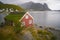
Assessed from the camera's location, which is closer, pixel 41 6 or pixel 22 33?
pixel 22 33

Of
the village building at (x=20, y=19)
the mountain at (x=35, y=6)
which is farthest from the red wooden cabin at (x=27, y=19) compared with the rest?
the mountain at (x=35, y=6)

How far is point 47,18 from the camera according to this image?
6117mm

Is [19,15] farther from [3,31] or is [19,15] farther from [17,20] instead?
[3,31]

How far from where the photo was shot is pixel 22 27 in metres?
5.06

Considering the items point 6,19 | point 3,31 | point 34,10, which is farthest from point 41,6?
point 3,31

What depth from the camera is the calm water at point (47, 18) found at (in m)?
5.69

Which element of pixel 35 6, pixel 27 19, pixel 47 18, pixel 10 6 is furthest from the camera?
pixel 47 18

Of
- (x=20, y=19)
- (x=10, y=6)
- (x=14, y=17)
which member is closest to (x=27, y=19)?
(x=20, y=19)

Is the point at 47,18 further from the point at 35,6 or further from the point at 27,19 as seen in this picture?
the point at 35,6

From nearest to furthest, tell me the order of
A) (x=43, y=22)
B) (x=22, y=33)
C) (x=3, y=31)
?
1. (x=3, y=31)
2. (x=22, y=33)
3. (x=43, y=22)

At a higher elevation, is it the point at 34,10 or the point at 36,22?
the point at 34,10

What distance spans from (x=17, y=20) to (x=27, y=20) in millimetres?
824

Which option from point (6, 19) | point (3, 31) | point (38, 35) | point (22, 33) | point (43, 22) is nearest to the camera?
point (3, 31)

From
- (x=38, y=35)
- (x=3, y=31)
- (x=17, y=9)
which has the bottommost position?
(x=38, y=35)
